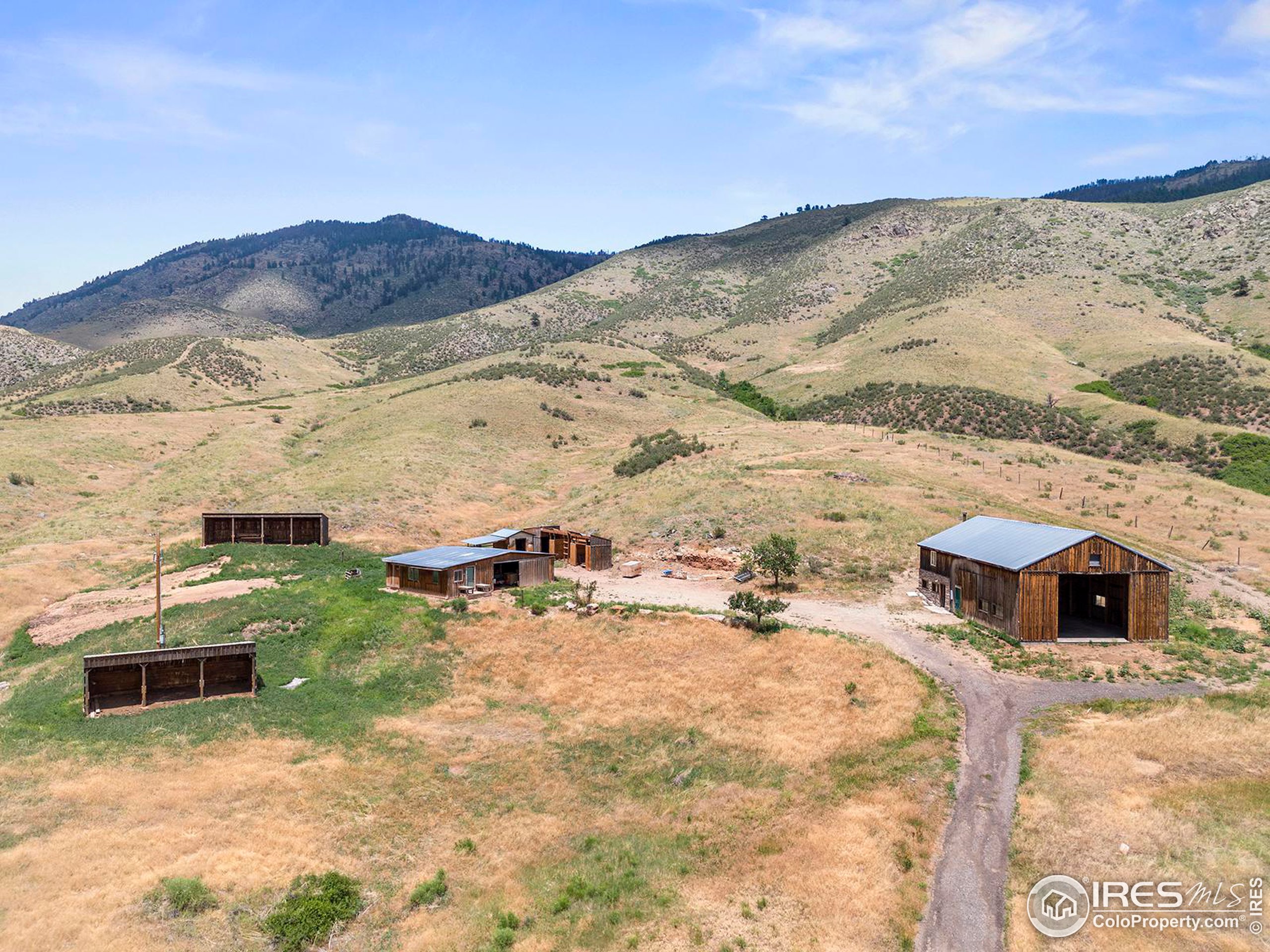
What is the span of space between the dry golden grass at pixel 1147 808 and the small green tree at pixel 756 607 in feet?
45.2

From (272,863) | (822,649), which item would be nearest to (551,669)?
(822,649)

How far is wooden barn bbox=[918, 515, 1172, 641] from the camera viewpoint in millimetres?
33281

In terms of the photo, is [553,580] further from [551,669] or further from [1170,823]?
[1170,823]

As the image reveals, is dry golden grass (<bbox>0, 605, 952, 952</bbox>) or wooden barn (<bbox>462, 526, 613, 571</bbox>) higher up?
wooden barn (<bbox>462, 526, 613, 571</bbox>)

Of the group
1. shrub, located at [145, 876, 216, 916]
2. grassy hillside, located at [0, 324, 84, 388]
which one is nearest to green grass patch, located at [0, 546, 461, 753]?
shrub, located at [145, 876, 216, 916]

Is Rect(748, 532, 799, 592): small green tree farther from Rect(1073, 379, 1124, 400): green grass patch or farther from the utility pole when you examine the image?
Rect(1073, 379, 1124, 400): green grass patch

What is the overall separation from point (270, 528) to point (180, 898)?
42.1m

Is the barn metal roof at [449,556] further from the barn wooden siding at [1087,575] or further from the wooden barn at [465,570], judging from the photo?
the barn wooden siding at [1087,575]

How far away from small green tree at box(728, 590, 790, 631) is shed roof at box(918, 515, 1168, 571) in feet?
33.0

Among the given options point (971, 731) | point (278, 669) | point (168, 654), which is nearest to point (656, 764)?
point (971, 731)

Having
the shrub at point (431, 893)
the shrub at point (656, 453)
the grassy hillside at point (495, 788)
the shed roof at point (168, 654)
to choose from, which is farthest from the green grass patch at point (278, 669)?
the shrub at point (656, 453)

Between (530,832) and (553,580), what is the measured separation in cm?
2715

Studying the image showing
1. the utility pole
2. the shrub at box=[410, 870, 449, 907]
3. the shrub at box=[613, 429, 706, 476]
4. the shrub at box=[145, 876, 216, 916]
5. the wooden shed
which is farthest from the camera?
the shrub at box=[613, 429, 706, 476]

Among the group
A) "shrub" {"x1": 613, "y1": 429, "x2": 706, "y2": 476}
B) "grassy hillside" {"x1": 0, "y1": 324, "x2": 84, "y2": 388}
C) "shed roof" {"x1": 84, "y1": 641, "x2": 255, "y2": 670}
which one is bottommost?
"shed roof" {"x1": 84, "y1": 641, "x2": 255, "y2": 670}
